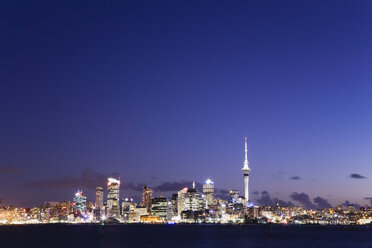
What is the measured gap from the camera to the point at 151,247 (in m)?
114

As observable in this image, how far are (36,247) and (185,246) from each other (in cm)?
3650

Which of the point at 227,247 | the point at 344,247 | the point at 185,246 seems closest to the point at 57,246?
the point at 185,246

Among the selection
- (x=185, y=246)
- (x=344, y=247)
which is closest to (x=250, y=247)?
(x=185, y=246)

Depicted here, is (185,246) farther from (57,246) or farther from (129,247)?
(57,246)

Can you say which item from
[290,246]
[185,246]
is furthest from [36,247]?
[290,246]

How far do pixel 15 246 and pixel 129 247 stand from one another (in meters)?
28.5

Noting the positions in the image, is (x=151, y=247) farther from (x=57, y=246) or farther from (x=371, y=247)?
(x=371, y=247)

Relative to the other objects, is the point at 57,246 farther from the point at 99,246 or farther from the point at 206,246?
the point at 206,246

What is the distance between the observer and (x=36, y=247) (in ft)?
372

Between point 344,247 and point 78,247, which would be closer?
point 78,247

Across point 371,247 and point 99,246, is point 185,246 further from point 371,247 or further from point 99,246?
point 371,247

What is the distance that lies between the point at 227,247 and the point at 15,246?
5265cm

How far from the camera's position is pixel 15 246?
4510 inches

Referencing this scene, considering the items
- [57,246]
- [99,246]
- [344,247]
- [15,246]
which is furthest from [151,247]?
[344,247]
